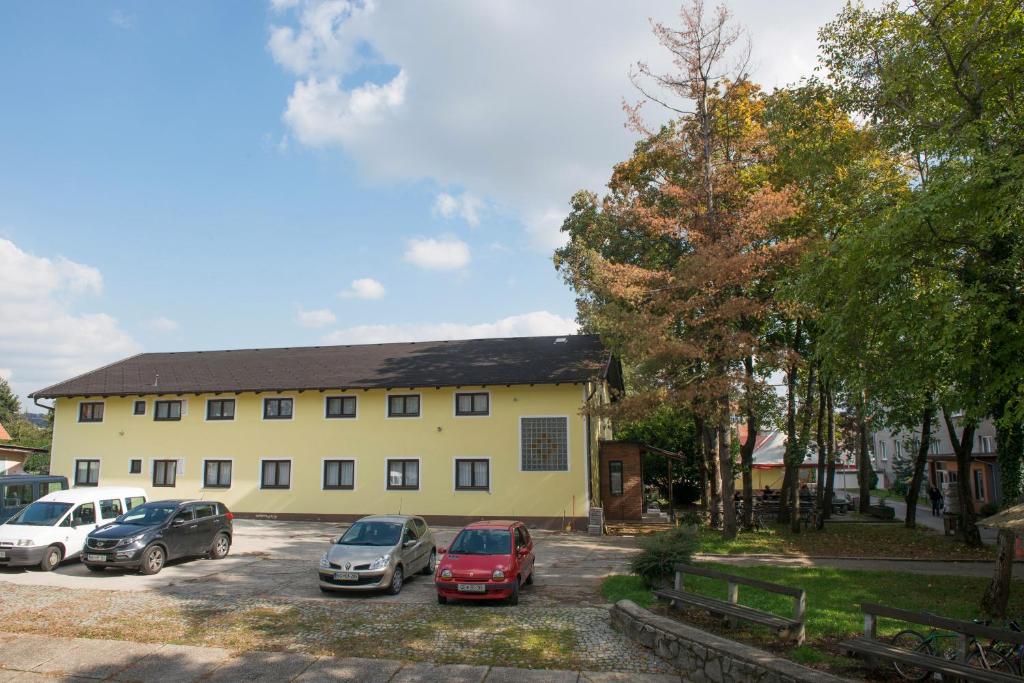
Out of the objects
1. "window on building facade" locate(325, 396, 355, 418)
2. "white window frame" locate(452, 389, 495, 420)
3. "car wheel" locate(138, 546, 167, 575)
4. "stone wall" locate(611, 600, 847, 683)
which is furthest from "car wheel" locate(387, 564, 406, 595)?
"window on building facade" locate(325, 396, 355, 418)

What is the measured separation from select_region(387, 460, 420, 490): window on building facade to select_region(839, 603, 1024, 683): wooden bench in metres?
19.9

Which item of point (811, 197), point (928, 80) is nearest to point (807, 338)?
point (811, 197)

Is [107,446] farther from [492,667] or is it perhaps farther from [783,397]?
[783,397]

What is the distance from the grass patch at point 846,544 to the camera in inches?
772

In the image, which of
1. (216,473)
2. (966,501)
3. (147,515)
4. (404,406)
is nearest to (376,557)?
(147,515)

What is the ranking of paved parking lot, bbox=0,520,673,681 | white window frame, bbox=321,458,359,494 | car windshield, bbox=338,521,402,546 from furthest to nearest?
1. white window frame, bbox=321,458,359,494
2. car windshield, bbox=338,521,402,546
3. paved parking lot, bbox=0,520,673,681

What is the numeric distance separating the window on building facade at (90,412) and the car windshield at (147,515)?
52.6 feet

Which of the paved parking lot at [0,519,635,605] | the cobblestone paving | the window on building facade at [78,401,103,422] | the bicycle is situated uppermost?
the window on building facade at [78,401,103,422]

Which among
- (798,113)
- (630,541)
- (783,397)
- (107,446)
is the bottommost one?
(630,541)

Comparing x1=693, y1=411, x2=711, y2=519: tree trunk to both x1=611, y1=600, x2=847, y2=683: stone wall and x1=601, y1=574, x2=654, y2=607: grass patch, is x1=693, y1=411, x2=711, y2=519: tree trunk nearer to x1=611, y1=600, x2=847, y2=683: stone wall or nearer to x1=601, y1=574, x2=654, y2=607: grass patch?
x1=601, y1=574, x2=654, y2=607: grass patch

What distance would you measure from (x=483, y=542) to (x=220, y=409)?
64.4 feet

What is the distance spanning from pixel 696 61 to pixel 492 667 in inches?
779

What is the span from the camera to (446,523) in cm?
2628

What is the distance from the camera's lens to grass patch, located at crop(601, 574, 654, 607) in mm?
12781
